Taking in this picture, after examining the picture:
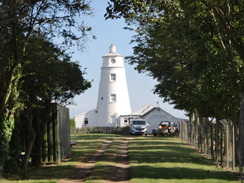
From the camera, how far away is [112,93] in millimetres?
90938

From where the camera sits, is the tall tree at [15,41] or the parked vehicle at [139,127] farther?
the parked vehicle at [139,127]

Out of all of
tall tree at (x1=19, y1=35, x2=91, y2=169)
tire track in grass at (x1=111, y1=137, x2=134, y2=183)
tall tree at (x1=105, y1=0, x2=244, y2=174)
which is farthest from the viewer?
tall tree at (x1=19, y1=35, x2=91, y2=169)

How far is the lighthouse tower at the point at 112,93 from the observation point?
299ft

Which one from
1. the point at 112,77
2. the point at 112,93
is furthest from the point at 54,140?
the point at 112,77

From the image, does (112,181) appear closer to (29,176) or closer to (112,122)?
(29,176)

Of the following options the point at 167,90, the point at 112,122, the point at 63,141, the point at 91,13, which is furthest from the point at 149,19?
the point at 112,122

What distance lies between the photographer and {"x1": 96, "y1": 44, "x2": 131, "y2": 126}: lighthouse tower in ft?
299

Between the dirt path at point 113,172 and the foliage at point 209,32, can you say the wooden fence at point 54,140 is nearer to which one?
the dirt path at point 113,172

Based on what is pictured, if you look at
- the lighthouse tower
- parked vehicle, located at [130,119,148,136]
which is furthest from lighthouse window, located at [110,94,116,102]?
parked vehicle, located at [130,119,148,136]

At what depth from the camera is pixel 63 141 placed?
1117 inches

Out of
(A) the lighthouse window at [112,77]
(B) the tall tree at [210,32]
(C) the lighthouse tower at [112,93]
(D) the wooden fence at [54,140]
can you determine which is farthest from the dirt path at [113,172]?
(A) the lighthouse window at [112,77]

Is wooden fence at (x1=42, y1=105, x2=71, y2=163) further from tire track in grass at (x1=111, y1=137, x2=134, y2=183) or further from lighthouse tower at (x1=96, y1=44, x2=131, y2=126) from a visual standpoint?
lighthouse tower at (x1=96, y1=44, x2=131, y2=126)

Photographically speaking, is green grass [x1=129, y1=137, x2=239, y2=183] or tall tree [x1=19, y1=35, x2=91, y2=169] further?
tall tree [x1=19, y1=35, x2=91, y2=169]

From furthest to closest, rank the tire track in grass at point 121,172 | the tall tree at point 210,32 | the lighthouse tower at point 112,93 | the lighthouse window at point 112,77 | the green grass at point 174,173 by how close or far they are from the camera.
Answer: the lighthouse window at point 112,77 < the lighthouse tower at point 112,93 < the tire track in grass at point 121,172 < the green grass at point 174,173 < the tall tree at point 210,32
